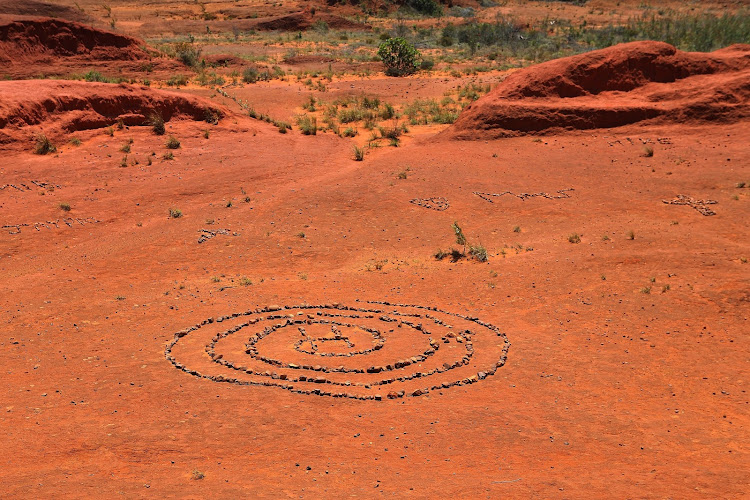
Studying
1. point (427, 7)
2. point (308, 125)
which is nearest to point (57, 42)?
point (308, 125)

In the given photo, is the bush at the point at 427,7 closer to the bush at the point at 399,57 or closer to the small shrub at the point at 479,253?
the bush at the point at 399,57

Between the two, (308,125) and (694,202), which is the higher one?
(308,125)

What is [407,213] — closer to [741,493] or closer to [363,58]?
[741,493]

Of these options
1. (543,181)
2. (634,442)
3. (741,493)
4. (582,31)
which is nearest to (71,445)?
(634,442)

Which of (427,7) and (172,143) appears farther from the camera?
(427,7)

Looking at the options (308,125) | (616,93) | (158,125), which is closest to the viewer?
(158,125)

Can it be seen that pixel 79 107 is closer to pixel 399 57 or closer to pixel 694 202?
pixel 694 202
